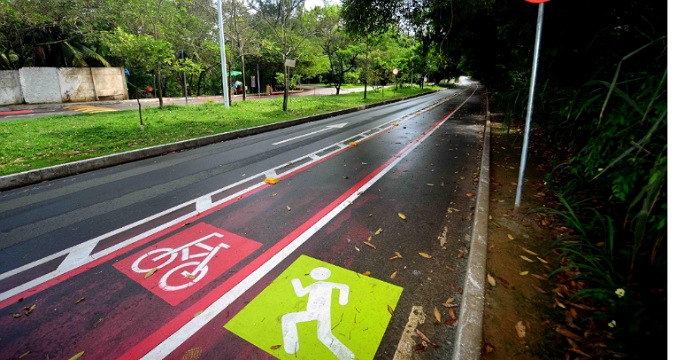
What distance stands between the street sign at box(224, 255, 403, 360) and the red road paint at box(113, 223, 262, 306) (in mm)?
680

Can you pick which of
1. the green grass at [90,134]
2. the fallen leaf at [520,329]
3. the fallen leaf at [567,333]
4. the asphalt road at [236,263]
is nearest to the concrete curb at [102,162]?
the green grass at [90,134]

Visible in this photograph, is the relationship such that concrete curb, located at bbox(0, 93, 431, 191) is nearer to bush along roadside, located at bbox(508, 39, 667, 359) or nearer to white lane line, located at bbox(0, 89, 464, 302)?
white lane line, located at bbox(0, 89, 464, 302)

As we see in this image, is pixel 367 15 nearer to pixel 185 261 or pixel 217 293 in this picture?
pixel 185 261

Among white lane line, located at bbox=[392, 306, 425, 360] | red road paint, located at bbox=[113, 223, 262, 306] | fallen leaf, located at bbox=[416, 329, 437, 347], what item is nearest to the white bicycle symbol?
red road paint, located at bbox=[113, 223, 262, 306]

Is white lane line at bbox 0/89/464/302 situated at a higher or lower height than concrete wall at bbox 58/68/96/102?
lower

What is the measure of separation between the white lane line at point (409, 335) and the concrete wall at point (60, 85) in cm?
2853

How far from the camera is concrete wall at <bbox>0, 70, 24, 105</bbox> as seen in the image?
1953 centimetres

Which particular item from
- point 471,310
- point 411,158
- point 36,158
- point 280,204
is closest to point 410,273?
point 471,310

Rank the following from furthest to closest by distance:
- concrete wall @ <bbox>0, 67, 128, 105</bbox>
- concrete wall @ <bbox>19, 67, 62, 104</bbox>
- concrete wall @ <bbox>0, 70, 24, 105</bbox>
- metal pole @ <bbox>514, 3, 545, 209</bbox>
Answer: concrete wall @ <bbox>19, 67, 62, 104</bbox>
concrete wall @ <bbox>0, 67, 128, 105</bbox>
concrete wall @ <bbox>0, 70, 24, 105</bbox>
metal pole @ <bbox>514, 3, 545, 209</bbox>

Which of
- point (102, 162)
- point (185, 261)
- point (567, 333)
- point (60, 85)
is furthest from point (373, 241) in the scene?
point (60, 85)

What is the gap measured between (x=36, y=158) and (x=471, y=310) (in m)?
9.84

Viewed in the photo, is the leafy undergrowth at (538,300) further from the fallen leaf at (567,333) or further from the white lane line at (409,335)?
the white lane line at (409,335)

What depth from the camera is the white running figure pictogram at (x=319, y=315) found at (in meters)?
2.37

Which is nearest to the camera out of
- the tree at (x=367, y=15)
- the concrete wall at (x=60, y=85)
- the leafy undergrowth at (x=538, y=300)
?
the leafy undergrowth at (x=538, y=300)
